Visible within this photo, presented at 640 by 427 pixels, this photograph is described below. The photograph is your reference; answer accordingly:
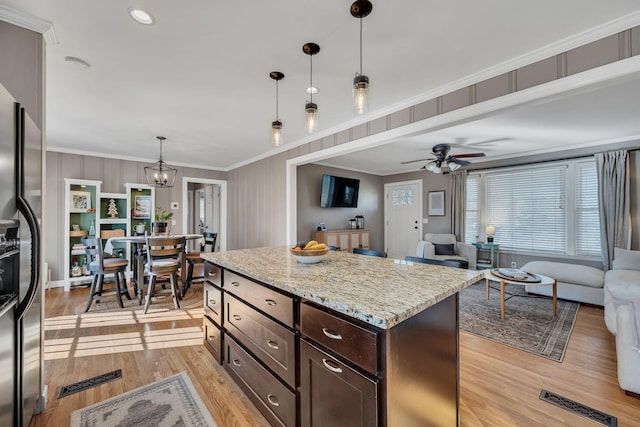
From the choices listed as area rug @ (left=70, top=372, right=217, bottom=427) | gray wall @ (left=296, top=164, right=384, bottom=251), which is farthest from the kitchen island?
gray wall @ (left=296, top=164, right=384, bottom=251)

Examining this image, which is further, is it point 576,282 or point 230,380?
point 576,282

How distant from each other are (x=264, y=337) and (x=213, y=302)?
879 mm

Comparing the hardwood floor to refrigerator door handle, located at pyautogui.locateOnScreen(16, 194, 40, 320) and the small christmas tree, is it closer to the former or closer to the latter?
refrigerator door handle, located at pyautogui.locateOnScreen(16, 194, 40, 320)

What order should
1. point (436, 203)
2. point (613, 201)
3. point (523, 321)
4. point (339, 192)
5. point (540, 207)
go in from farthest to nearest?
point (436, 203) → point (339, 192) → point (540, 207) → point (613, 201) → point (523, 321)

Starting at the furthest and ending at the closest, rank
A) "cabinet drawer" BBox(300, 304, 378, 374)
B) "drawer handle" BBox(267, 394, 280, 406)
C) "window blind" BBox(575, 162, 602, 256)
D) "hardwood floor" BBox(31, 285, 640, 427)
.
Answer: "window blind" BBox(575, 162, 602, 256), "hardwood floor" BBox(31, 285, 640, 427), "drawer handle" BBox(267, 394, 280, 406), "cabinet drawer" BBox(300, 304, 378, 374)

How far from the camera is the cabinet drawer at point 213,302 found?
2.20m

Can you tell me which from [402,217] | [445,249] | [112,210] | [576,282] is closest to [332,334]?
[576,282]

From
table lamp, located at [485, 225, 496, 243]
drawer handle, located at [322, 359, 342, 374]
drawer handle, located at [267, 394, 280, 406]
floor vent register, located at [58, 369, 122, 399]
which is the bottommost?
floor vent register, located at [58, 369, 122, 399]

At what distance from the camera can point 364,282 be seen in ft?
4.87

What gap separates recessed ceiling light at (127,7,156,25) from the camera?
164cm

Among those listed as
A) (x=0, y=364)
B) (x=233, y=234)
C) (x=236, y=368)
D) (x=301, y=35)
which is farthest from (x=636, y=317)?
(x=233, y=234)

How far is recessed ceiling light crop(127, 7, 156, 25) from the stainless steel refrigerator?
0.82 m

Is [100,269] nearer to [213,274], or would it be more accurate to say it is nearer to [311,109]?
[213,274]

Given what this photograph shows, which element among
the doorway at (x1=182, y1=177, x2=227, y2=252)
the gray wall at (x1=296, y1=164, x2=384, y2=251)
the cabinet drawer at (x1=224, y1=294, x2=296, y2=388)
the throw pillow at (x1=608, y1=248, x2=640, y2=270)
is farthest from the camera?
the doorway at (x1=182, y1=177, x2=227, y2=252)
